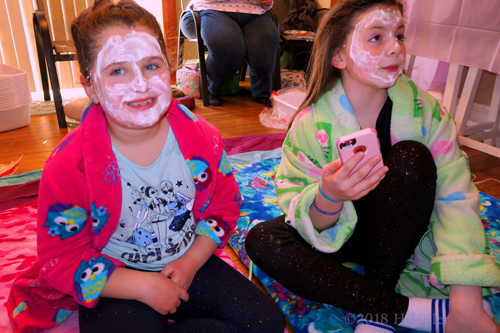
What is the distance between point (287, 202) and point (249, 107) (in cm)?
187

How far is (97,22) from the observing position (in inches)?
28.0

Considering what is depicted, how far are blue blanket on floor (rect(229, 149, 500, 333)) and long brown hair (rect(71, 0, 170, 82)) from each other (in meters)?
0.65

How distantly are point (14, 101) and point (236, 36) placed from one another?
1421 millimetres

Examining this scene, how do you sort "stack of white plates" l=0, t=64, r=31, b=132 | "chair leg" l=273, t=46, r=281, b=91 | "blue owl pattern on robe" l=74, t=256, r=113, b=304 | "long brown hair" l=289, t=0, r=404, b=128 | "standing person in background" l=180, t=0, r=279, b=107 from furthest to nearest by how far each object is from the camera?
"chair leg" l=273, t=46, r=281, b=91 → "standing person in background" l=180, t=0, r=279, b=107 → "stack of white plates" l=0, t=64, r=31, b=132 → "long brown hair" l=289, t=0, r=404, b=128 → "blue owl pattern on robe" l=74, t=256, r=113, b=304

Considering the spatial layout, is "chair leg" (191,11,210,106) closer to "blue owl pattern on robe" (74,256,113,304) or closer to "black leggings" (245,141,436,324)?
"black leggings" (245,141,436,324)

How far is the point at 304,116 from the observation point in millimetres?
913

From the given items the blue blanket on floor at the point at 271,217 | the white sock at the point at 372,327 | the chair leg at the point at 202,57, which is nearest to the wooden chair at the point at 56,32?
the chair leg at the point at 202,57

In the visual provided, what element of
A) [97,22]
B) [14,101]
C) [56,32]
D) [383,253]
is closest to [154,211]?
[97,22]

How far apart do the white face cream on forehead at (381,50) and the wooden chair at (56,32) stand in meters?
1.83

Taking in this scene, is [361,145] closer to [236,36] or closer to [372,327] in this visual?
[372,327]

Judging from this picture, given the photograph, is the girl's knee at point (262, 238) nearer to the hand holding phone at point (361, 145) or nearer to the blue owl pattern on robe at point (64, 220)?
the hand holding phone at point (361, 145)

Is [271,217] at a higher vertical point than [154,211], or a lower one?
lower

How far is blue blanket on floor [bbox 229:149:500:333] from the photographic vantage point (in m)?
0.84

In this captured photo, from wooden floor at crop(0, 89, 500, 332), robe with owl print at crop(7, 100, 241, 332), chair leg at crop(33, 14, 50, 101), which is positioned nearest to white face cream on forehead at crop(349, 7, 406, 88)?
robe with owl print at crop(7, 100, 241, 332)
